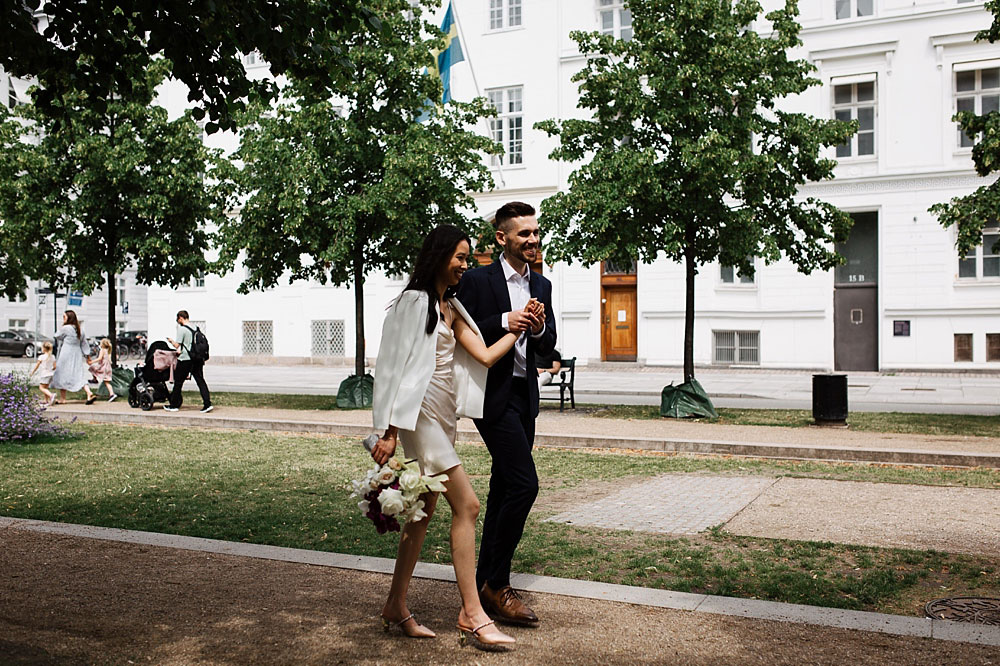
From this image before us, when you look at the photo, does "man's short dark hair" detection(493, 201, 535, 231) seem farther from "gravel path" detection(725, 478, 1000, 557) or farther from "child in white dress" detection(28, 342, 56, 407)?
"child in white dress" detection(28, 342, 56, 407)

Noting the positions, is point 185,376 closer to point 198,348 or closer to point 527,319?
point 198,348

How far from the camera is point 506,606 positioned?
4.72 m

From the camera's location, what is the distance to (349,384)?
1823 cm

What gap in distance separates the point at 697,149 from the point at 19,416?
10.4m

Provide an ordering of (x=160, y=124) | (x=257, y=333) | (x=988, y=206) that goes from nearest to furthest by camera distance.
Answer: (x=988, y=206) < (x=160, y=124) < (x=257, y=333)

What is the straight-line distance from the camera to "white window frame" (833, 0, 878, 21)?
1180 inches

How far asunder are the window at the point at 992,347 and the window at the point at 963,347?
47 cm

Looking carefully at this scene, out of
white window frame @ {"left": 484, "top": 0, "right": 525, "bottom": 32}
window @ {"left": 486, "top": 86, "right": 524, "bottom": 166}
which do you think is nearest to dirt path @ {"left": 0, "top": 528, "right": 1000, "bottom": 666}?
window @ {"left": 486, "top": 86, "right": 524, "bottom": 166}

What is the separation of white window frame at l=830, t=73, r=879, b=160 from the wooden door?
815 centimetres

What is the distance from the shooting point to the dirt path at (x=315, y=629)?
425 cm

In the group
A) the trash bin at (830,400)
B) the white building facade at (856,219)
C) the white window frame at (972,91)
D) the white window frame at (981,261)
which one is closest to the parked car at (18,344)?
the white building facade at (856,219)

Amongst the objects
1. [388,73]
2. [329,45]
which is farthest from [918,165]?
[329,45]

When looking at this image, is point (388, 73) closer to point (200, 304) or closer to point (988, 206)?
point (988, 206)

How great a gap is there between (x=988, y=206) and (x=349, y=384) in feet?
36.4
